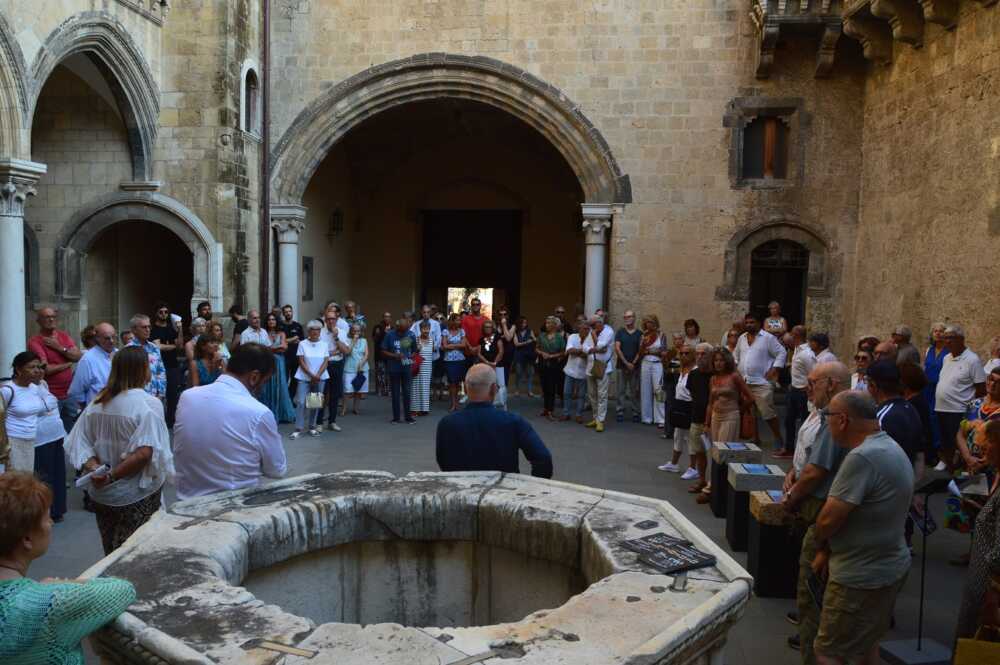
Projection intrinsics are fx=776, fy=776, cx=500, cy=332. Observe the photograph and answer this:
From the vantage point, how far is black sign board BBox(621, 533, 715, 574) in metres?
2.85

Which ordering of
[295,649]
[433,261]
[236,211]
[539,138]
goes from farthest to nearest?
[433,261]
[539,138]
[236,211]
[295,649]

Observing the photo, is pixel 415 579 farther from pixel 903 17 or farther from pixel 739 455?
pixel 903 17

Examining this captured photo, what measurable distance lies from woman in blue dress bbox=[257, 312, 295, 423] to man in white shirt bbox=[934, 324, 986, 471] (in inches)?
289

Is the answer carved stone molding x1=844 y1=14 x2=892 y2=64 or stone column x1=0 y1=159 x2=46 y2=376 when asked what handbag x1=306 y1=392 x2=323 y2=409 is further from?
carved stone molding x1=844 y1=14 x2=892 y2=64

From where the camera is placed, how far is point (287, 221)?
13516mm

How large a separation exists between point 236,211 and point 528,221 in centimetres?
750

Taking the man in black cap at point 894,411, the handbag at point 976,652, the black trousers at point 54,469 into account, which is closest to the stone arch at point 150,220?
the black trousers at point 54,469

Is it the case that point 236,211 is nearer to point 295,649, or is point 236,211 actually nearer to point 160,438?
point 160,438

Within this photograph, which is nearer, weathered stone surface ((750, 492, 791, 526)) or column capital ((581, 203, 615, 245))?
weathered stone surface ((750, 492, 791, 526))

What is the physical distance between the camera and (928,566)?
5332 mm

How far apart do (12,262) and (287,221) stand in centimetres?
476

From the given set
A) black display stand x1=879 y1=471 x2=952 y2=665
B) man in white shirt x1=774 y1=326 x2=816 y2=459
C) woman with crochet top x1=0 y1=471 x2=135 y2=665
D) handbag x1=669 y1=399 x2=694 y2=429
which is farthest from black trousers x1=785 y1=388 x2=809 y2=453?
woman with crochet top x1=0 y1=471 x2=135 y2=665

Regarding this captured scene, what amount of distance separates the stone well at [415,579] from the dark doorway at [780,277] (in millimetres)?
9945

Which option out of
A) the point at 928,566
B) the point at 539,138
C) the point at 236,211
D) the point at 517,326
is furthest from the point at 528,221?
the point at 928,566
